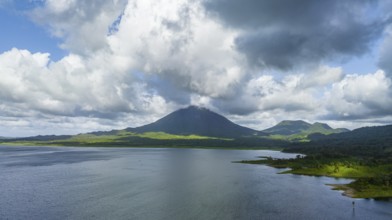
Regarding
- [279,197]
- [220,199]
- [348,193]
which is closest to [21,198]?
[220,199]

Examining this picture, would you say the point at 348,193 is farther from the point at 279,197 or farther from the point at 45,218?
the point at 45,218

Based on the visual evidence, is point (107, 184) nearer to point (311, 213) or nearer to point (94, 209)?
point (94, 209)

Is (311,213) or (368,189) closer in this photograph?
(311,213)

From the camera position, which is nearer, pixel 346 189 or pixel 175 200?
pixel 175 200

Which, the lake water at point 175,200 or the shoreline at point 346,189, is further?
the shoreline at point 346,189

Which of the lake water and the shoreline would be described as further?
the shoreline

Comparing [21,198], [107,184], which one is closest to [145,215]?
[21,198]

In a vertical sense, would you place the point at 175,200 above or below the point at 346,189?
below

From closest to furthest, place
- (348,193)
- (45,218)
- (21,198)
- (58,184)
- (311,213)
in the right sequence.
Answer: (45,218) → (311,213) → (21,198) → (348,193) → (58,184)

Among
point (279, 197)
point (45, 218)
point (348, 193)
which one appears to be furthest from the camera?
point (348, 193)
